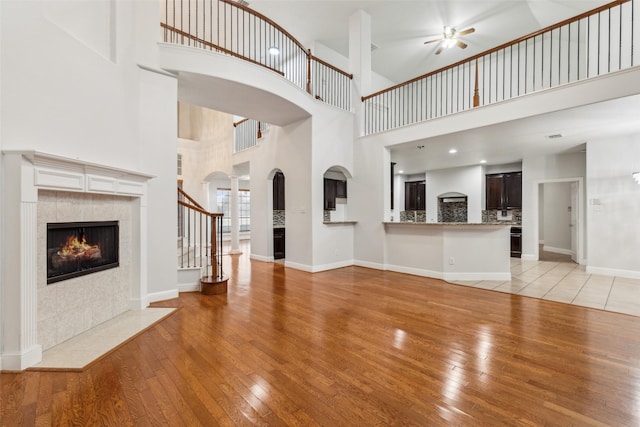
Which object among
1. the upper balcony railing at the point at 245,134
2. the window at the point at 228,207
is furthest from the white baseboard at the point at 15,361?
the window at the point at 228,207

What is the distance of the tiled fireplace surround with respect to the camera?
214 cm

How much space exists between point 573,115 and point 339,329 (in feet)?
14.7

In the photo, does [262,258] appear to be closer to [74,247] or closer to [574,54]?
[74,247]

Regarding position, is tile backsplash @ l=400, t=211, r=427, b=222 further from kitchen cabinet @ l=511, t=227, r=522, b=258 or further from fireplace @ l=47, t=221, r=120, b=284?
fireplace @ l=47, t=221, r=120, b=284

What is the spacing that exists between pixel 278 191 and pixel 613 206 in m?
7.29

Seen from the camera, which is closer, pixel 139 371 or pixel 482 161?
pixel 139 371

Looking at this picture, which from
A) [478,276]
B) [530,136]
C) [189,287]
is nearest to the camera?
[189,287]

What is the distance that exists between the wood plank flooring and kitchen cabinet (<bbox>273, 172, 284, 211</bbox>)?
4692 mm

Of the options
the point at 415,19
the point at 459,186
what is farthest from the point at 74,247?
the point at 459,186

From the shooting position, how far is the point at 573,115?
13.2 ft

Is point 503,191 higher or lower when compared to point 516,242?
higher

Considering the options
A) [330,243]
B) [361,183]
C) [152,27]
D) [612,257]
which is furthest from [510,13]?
[152,27]

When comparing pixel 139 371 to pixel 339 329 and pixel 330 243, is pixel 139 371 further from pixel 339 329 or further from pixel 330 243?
pixel 330 243

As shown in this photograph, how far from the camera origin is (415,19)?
6.70m
